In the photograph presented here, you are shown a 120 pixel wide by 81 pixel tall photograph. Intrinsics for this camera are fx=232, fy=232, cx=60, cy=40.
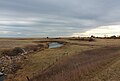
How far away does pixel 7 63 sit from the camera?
42438 millimetres

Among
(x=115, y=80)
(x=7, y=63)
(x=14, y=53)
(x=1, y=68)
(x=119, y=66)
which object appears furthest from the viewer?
(x=14, y=53)

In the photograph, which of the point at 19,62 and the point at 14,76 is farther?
the point at 19,62

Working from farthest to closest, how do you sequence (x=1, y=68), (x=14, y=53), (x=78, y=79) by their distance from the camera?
(x=14, y=53), (x=1, y=68), (x=78, y=79)

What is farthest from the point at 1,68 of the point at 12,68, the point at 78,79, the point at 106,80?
the point at 106,80

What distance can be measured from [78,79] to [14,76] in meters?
14.0

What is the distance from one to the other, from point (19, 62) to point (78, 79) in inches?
911

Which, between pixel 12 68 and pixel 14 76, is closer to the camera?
pixel 14 76

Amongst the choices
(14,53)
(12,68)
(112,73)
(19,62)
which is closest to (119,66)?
(112,73)

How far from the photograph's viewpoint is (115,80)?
1948cm

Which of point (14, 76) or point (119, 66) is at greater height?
point (119, 66)

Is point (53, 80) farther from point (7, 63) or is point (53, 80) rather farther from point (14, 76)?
point (7, 63)

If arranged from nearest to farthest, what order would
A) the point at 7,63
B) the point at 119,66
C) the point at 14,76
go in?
the point at 119,66 → the point at 14,76 → the point at 7,63

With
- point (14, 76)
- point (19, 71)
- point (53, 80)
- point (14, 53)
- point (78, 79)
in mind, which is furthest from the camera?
point (14, 53)

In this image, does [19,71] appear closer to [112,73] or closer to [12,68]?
[12,68]
